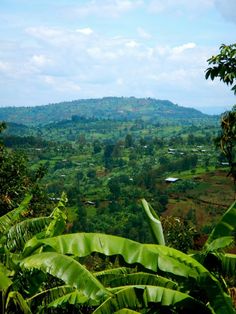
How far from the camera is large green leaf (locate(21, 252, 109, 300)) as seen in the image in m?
6.50

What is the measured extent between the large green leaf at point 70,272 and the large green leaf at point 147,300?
19 centimetres

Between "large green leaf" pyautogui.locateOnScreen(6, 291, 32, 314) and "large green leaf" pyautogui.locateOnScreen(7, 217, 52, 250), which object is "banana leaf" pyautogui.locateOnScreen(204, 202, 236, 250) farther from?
"large green leaf" pyautogui.locateOnScreen(7, 217, 52, 250)

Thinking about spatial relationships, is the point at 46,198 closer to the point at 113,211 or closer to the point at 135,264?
the point at 135,264

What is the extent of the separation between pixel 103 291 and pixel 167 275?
1257 mm

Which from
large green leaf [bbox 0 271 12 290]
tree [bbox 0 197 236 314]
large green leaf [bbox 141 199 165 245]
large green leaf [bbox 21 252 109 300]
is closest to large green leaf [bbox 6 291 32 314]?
tree [bbox 0 197 236 314]

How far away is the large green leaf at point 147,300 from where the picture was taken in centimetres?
654

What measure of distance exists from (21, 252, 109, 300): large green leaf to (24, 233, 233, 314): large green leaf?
0.44ft

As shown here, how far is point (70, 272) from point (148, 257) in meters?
1.03

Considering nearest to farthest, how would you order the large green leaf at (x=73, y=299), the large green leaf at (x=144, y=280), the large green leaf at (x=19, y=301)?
the large green leaf at (x=73, y=299) → the large green leaf at (x=144, y=280) → the large green leaf at (x=19, y=301)

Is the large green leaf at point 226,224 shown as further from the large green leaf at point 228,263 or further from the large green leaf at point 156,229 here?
the large green leaf at point 156,229

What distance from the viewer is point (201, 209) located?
74.5m

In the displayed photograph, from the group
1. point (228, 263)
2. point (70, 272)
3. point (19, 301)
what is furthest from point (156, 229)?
point (19, 301)

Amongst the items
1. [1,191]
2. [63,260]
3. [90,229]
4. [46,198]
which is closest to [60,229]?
[63,260]

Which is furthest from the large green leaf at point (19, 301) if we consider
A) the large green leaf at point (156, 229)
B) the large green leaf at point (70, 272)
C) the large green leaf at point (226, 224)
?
the large green leaf at point (226, 224)
